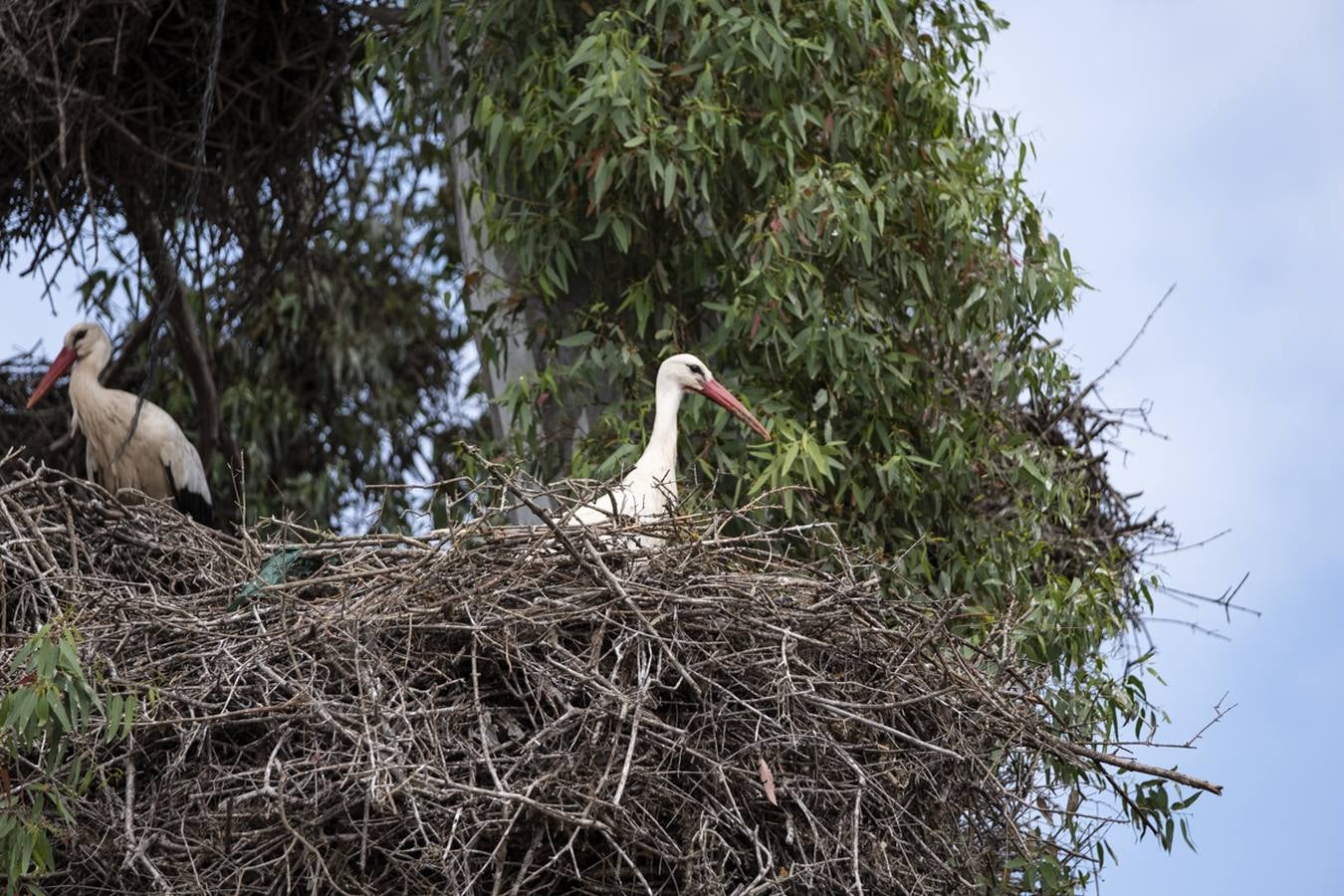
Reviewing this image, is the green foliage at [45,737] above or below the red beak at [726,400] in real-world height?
below

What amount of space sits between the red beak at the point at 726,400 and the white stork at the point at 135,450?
266 cm

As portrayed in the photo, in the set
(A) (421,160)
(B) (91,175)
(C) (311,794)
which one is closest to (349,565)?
(C) (311,794)

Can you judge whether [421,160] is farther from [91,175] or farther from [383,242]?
[91,175]

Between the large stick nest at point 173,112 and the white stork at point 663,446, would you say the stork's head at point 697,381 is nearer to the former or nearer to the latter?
the white stork at point 663,446

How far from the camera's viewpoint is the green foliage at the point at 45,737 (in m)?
4.39

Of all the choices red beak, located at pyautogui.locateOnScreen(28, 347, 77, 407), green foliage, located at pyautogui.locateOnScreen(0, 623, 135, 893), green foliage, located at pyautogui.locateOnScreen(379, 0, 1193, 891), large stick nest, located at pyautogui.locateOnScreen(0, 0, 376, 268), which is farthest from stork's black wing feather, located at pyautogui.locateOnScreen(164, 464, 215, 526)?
green foliage, located at pyautogui.locateOnScreen(0, 623, 135, 893)

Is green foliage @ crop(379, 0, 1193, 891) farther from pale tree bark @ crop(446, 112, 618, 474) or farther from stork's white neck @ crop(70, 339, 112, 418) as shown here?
stork's white neck @ crop(70, 339, 112, 418)

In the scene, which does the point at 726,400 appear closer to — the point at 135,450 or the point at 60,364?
the point at 135,450

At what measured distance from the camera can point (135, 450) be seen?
830 cm

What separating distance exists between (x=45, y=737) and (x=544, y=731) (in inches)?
45.2

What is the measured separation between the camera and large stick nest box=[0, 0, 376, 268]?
28.0ft

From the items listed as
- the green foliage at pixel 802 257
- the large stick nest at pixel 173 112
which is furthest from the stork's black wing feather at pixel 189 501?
the green foliage at pixel 802 257

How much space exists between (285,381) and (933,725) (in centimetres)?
848

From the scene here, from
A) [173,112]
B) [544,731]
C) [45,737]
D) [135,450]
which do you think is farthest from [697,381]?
[173,112]
